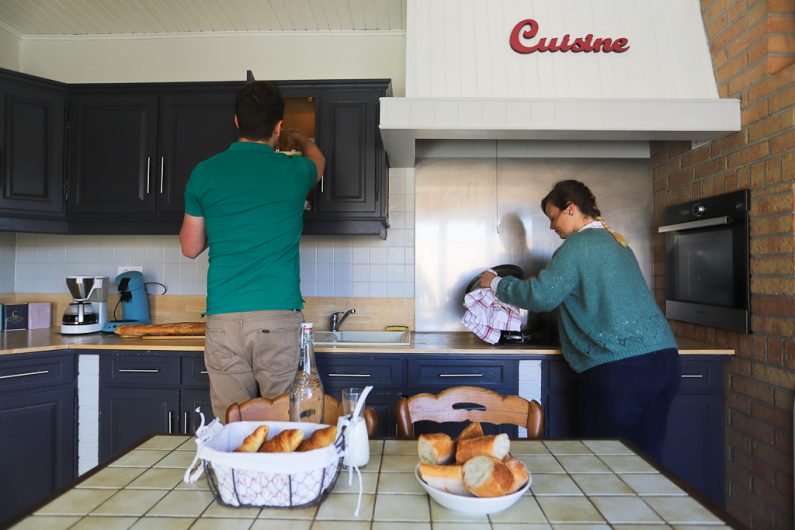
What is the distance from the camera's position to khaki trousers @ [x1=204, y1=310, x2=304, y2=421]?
182 centimetres

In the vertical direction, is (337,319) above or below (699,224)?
below

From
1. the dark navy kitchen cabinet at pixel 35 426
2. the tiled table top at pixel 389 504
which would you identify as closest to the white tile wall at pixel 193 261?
the dark navy kitchen cabinet at pixel 35 426

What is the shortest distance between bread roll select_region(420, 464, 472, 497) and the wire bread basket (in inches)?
6.0

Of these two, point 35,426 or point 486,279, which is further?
point 486,279

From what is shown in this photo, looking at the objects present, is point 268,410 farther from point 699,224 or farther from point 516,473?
point 699,224

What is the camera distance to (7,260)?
10.4 feet

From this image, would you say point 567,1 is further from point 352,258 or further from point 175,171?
point 175,171

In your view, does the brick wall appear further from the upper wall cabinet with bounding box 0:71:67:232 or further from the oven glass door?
the upper wall cabinet with bounding box 0:71:67:232

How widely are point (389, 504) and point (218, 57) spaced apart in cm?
307

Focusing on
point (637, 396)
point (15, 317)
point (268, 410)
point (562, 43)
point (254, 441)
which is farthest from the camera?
point (15, 317)


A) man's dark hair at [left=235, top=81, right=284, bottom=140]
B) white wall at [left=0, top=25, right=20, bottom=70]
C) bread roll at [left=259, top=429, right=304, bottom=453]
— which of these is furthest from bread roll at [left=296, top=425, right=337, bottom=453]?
white wall at [left=0, top=25, right=20, bottom=70]

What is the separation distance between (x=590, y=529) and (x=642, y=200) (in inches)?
105

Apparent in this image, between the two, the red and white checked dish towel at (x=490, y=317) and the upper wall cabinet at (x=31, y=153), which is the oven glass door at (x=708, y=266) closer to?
the red and white checked dish towel at (x=490, y=317)

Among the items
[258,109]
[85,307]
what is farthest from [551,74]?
[85,307]
